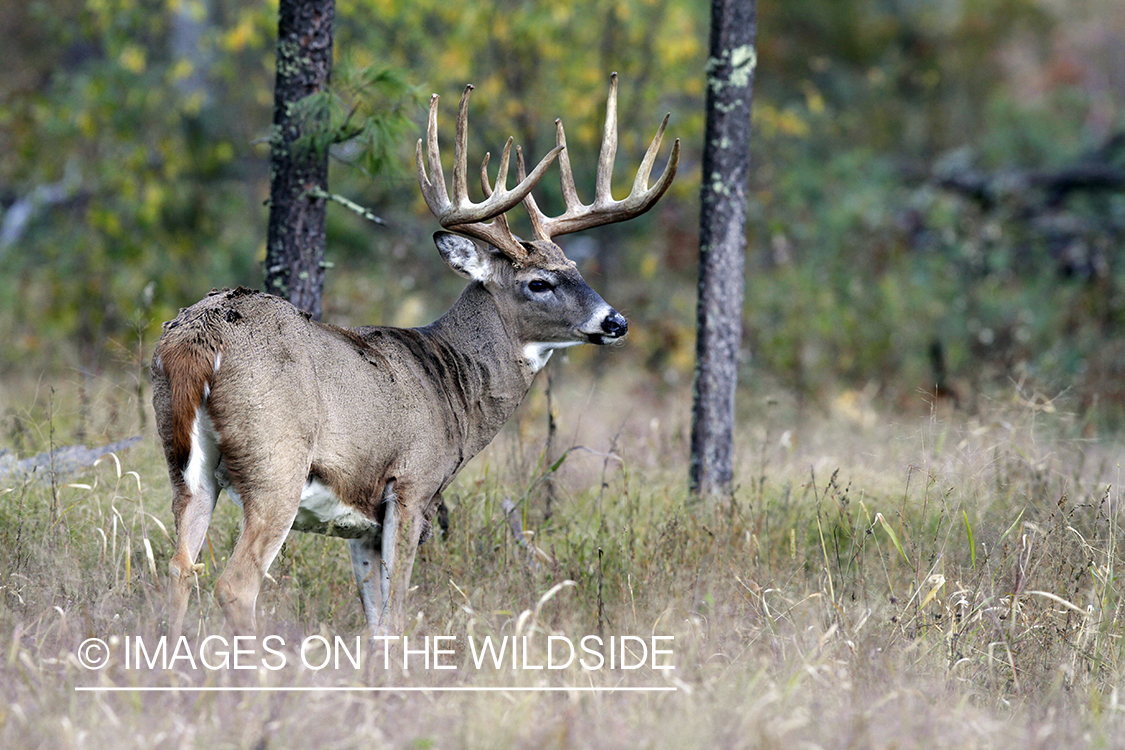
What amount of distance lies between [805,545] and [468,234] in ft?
7.21

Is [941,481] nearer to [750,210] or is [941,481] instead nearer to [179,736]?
[179,736]

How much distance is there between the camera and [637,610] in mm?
4613

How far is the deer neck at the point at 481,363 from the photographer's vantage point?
5133 mm

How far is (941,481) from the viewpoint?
5285 mm

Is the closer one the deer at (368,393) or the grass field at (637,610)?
the grass field at (637,610)

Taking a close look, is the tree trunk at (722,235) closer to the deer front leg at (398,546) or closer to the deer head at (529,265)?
the deer head at (529,265)

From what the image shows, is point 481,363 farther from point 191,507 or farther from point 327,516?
point 191,507

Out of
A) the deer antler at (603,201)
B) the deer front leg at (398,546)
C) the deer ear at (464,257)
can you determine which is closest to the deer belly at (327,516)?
the deer front leg at (398,546)

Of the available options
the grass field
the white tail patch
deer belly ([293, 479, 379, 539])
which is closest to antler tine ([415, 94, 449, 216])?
the grass field

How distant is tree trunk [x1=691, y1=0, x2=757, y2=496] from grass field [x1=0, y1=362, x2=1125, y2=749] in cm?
36

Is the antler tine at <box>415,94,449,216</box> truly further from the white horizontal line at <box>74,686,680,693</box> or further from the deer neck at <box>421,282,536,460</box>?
the white horizontal line at <box>74,686,680,693</box>

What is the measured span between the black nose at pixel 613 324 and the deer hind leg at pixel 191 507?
188 centimetres

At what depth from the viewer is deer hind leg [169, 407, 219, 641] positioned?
4020 mm

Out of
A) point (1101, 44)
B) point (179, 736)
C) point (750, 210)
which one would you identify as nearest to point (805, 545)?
point (179, 736)
